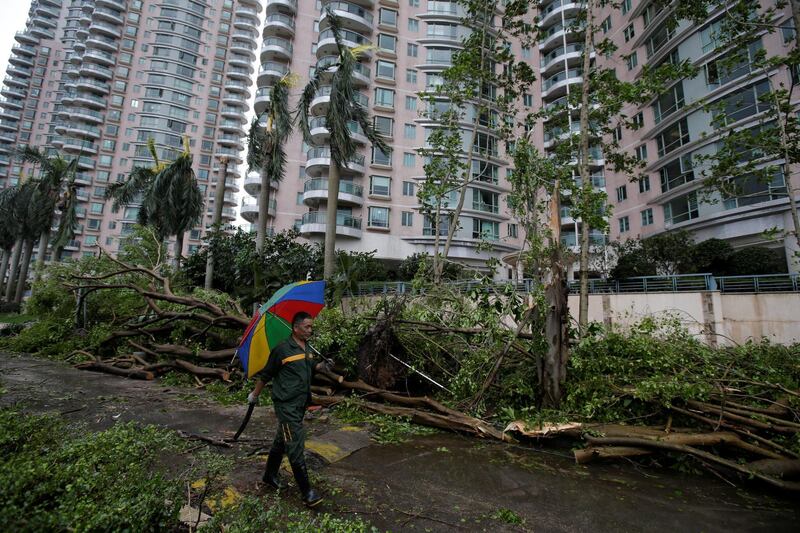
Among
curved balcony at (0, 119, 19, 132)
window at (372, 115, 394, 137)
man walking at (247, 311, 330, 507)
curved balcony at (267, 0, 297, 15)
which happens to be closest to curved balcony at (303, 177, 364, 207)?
window at (372, 115, 394, 137)

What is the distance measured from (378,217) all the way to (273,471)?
26792mm

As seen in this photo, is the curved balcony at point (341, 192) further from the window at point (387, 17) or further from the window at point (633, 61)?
the window at point (633, 61)

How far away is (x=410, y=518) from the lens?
3.36m

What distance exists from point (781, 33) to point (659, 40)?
8.25 meters

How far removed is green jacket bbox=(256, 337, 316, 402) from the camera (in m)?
3.69

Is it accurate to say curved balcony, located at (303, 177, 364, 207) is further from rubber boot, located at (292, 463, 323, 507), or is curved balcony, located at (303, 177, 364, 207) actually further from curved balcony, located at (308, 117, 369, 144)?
rubber boot, located at (292, 463, 323, 507)

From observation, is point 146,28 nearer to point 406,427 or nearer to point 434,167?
point 434,167

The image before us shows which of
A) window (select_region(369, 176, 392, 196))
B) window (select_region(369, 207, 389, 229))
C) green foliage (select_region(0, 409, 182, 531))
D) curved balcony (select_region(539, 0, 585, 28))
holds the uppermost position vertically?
curved balcony (select_region(539, 0, 585, 28))

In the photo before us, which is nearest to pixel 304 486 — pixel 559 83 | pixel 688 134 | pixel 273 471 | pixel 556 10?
pixel 273 471

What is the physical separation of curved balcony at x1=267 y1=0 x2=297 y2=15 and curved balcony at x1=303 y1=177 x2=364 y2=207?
20.7 meters

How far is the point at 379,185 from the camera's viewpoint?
99.1 ft

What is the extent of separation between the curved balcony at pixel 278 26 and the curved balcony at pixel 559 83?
86.8ft

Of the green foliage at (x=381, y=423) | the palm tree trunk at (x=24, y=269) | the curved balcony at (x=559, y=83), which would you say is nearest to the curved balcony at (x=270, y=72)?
the palm tree trunk at (x=24, y=269)

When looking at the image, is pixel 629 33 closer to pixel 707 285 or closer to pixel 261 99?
pixel 707 285
